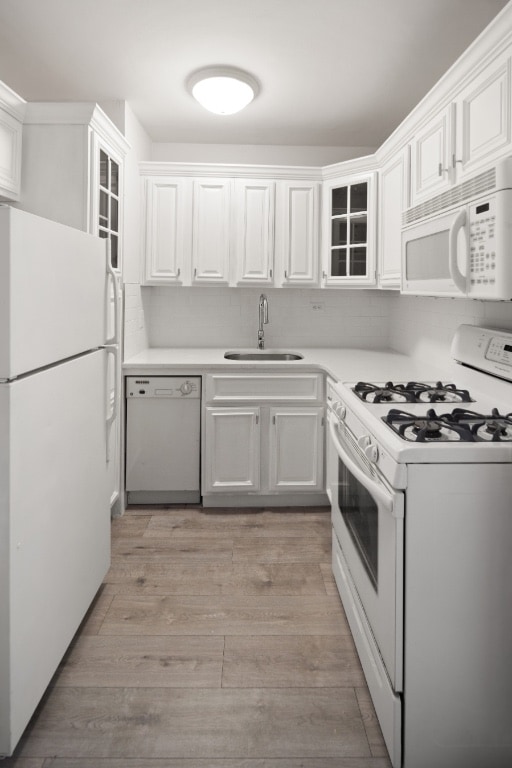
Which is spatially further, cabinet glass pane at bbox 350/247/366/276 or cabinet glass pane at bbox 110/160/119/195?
cabinet glass pane at bbox 350/247/366/276

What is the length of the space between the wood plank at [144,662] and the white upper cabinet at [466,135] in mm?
1957

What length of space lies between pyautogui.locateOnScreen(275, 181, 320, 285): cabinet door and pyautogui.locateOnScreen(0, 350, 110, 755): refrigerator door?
1.91 m

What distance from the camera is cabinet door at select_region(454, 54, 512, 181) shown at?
5.94 feet

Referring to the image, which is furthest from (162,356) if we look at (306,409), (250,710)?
(250,710)

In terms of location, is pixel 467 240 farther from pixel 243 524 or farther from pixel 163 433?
pixel 163 433

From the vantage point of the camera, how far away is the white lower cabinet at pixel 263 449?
11.1 feet

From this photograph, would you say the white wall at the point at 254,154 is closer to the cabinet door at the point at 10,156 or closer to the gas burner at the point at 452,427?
the cabinet door at the point at 10,156

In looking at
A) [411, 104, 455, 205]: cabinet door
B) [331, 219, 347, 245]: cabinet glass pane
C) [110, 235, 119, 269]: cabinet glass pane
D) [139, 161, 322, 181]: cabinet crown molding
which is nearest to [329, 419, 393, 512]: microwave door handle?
[411, 104, 455, 205]: cabinet door

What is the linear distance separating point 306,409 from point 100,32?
2180 mm

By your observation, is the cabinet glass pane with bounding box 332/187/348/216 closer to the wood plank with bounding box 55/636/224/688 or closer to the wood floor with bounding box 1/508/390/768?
the wood floor with bounding box 1/508/390/768

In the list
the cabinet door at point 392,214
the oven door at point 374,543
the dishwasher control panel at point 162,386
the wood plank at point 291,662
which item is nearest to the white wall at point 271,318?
the cabinet door at point 392,214

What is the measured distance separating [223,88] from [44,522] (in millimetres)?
2385

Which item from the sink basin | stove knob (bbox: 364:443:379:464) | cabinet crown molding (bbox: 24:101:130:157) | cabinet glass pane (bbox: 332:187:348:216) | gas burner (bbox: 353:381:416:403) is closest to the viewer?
stove knob (bbox: 364:443:379:464)

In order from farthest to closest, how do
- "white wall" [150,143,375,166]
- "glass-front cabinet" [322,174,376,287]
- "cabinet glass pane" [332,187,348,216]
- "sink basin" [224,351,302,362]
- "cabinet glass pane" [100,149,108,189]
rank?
1. "white wall" [150,143,375,166]
2. "sink basin" [224,351,302,362]
3. "cabinet glass pane" [332,187,348,216]
4. "glass-front cabinet" [322,174,376,287]
5. "cabinet glass pane" [100,149,108,189]
